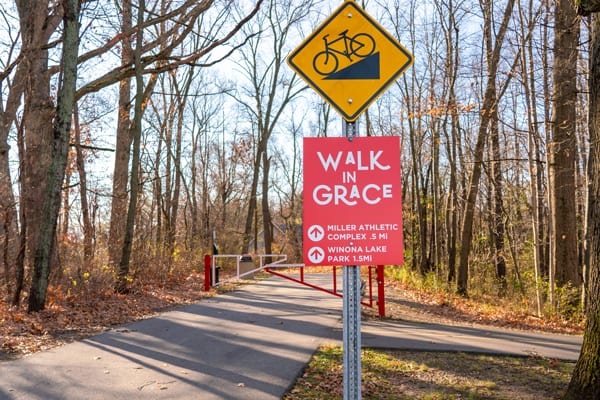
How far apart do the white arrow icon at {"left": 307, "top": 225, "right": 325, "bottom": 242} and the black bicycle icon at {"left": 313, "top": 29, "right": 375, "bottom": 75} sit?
3.27 feet

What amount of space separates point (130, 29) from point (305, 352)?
10314 millimetres

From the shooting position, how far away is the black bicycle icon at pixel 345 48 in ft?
10.1

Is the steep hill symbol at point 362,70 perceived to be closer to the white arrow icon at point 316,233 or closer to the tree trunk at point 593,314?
the white arrow icon at point 316,233

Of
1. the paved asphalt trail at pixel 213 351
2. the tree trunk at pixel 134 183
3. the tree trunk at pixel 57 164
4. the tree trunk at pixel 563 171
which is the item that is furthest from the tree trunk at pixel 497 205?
the tree trunk at pixel 57 164

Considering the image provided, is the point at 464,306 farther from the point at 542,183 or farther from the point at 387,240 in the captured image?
the point at 387,240

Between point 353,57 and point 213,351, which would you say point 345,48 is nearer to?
point 353,57

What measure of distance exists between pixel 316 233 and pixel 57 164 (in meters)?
8.25

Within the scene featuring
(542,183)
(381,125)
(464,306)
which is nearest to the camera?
(464,306)

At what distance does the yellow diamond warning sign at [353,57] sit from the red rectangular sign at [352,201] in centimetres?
31

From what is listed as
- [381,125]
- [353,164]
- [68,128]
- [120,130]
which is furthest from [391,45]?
[381,125]

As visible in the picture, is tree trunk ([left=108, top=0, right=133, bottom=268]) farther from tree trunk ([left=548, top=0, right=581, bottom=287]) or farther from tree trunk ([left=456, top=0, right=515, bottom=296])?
tree trunk ([left=548, top=0, right=581, bottom=287])

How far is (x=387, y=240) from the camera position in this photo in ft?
9.64

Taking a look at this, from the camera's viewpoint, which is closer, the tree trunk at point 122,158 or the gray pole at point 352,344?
the gray pole at point 352,344

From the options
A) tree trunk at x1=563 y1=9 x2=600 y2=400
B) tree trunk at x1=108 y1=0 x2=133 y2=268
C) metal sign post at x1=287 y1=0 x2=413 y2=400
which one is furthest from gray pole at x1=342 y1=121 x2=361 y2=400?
tree trunk at x1=108 y1=0 x2=133 y2=268
